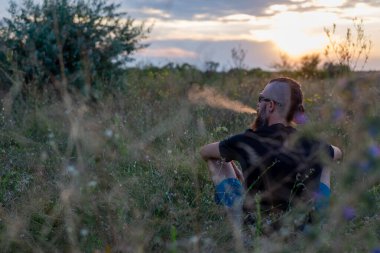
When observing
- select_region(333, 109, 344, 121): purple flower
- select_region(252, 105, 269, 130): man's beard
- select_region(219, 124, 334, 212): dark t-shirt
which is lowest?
select_region(219, 124, 334, 212): dark t-shirt

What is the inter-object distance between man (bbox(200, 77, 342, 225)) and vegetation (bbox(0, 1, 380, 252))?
0.18 meters

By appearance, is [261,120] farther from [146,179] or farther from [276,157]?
[146,179]

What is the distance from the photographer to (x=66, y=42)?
8.70m

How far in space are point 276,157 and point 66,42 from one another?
221 inches

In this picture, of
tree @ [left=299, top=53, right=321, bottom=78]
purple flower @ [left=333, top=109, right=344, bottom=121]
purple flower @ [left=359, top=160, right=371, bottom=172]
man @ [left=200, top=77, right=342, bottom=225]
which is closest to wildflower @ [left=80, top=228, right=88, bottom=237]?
man @ [left=200, top=77, right=342, bottom=225]

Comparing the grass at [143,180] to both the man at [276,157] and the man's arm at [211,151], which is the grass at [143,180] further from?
the man's arm at [211,151]

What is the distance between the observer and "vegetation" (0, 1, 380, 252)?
1720 mm

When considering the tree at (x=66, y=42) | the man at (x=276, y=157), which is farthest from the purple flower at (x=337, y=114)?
the tree at (x=66, y=42)

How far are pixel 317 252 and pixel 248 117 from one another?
351cm

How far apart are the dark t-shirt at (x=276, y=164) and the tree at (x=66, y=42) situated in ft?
15.6

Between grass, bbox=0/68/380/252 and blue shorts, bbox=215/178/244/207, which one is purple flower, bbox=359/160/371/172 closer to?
grass, bbox=0/68/380/252

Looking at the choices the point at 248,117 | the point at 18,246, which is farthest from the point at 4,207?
the point at 248,117

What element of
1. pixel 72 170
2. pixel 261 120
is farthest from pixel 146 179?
pixel 261 120

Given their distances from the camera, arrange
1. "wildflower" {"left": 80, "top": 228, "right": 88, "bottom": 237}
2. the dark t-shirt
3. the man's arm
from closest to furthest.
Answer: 1. "wildflower" {"left": 80, "top": 228, "right": 88, "bottom": 237}
2. the dark t-shirt
3. the man's arm
